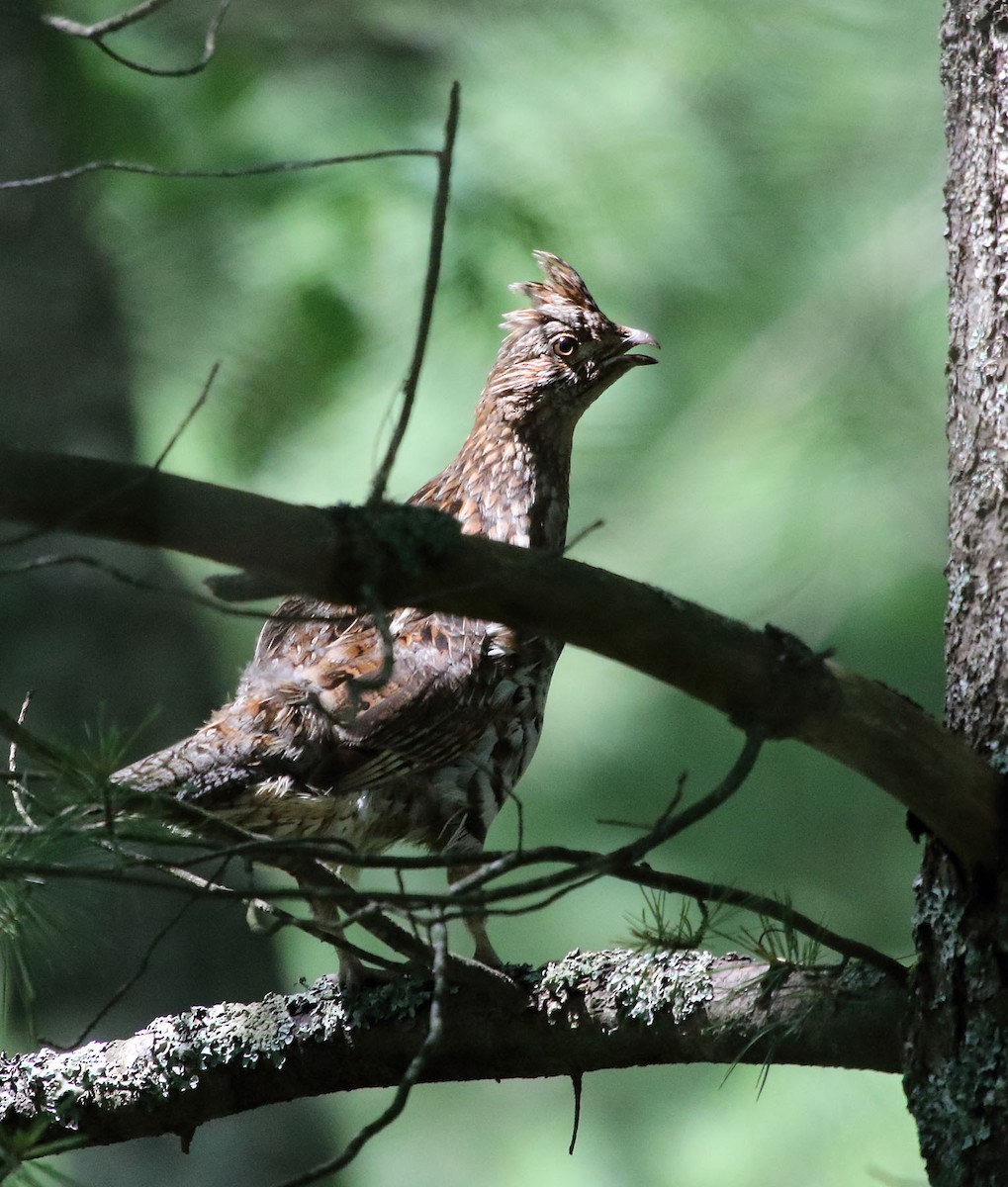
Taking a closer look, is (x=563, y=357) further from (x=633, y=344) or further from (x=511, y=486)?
(x=511, y=486)

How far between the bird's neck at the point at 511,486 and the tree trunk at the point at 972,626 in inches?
59.5

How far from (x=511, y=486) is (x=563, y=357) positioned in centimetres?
39

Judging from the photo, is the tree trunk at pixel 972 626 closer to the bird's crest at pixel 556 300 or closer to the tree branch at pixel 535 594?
the tree branch at pixel 535 594

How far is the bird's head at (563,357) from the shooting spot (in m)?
3.68

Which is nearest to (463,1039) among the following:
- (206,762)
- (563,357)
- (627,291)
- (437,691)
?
(206,762)

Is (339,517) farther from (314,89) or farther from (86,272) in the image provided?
(314,89)

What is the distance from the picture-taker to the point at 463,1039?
2473 mm

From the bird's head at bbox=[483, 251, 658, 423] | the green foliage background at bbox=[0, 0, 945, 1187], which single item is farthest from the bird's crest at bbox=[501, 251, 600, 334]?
the green foliage background at bbox=[0, 0, 945, 1187]

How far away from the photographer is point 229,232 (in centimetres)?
457

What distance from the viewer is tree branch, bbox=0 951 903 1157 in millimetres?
2184

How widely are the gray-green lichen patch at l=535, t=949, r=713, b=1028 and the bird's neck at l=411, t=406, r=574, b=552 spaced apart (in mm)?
1346

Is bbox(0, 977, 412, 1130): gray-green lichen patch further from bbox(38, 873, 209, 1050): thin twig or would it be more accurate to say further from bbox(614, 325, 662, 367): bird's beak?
bbox(614, 325, 662, 367): bird's beak

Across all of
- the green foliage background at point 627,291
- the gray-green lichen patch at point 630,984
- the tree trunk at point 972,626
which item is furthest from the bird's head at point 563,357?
the gray-green lichen patch at point 630,984

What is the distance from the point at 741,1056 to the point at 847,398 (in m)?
2.15
